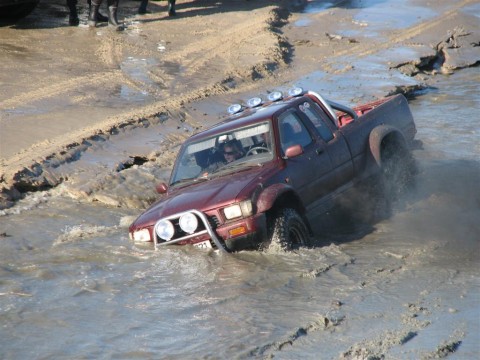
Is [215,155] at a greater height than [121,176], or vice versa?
[215,155]

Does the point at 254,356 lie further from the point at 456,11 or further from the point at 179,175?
the point at 456,11

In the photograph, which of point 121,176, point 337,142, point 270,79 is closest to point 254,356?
point 337,142

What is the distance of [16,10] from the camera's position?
22453 mm

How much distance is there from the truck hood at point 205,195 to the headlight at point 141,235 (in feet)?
0.22

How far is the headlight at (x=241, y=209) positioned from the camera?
8562mm

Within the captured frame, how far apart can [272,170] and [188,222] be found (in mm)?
1076

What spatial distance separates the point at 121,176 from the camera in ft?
40.0

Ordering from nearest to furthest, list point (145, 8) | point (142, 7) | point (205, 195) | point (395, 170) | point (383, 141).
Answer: point (205, 195)
point (383, 141)
point (395, 170)
point (142, 7)
point (145, 8)

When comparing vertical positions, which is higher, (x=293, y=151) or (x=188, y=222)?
(x=293, y=151)

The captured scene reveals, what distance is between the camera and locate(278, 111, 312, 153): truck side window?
9.68 metres

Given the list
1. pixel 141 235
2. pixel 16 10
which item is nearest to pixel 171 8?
pixel 16 10

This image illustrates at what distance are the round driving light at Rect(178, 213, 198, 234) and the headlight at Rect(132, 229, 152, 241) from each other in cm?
44

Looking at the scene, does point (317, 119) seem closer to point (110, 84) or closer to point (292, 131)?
point (292, 131)

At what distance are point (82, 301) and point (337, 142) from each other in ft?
11.9
